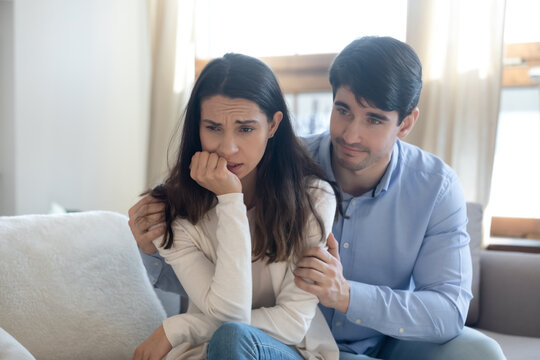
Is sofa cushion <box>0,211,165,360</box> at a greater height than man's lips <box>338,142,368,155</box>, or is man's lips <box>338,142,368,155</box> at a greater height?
man's lips <box>338,142,368,155</box>

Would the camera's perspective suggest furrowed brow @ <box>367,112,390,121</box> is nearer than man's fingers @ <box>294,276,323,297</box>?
No

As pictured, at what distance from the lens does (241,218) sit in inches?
46.1

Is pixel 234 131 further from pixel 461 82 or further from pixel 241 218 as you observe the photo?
pixel 461 82

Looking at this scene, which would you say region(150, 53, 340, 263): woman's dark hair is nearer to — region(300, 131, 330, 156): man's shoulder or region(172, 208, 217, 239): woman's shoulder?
region(172, 208, 217, 239): woman's shoulder

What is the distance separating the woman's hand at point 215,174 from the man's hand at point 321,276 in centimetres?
23

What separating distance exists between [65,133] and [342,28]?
4.96 ft

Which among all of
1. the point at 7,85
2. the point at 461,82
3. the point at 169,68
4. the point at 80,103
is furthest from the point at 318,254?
the point at 169,68

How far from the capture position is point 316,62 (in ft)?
9.02

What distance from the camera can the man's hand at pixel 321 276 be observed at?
1.18m

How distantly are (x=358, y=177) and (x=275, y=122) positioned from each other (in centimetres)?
36

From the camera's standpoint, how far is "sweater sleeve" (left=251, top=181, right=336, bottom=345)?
46.3 inches

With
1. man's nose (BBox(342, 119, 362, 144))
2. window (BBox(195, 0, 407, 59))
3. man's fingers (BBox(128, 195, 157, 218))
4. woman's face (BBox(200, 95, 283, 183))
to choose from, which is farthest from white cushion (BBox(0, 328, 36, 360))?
window (BBox(195, 0, 407, 59))

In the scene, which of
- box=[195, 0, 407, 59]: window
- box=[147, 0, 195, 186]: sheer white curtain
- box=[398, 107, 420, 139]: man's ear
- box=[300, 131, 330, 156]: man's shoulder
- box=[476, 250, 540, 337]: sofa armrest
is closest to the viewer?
box=[398, 107, 420, 139]: man's ear

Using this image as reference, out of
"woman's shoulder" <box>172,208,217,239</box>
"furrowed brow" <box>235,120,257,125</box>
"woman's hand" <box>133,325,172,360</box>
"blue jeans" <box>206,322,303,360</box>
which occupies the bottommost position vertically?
"woman's hand" <box>133,325,172,360</box>
